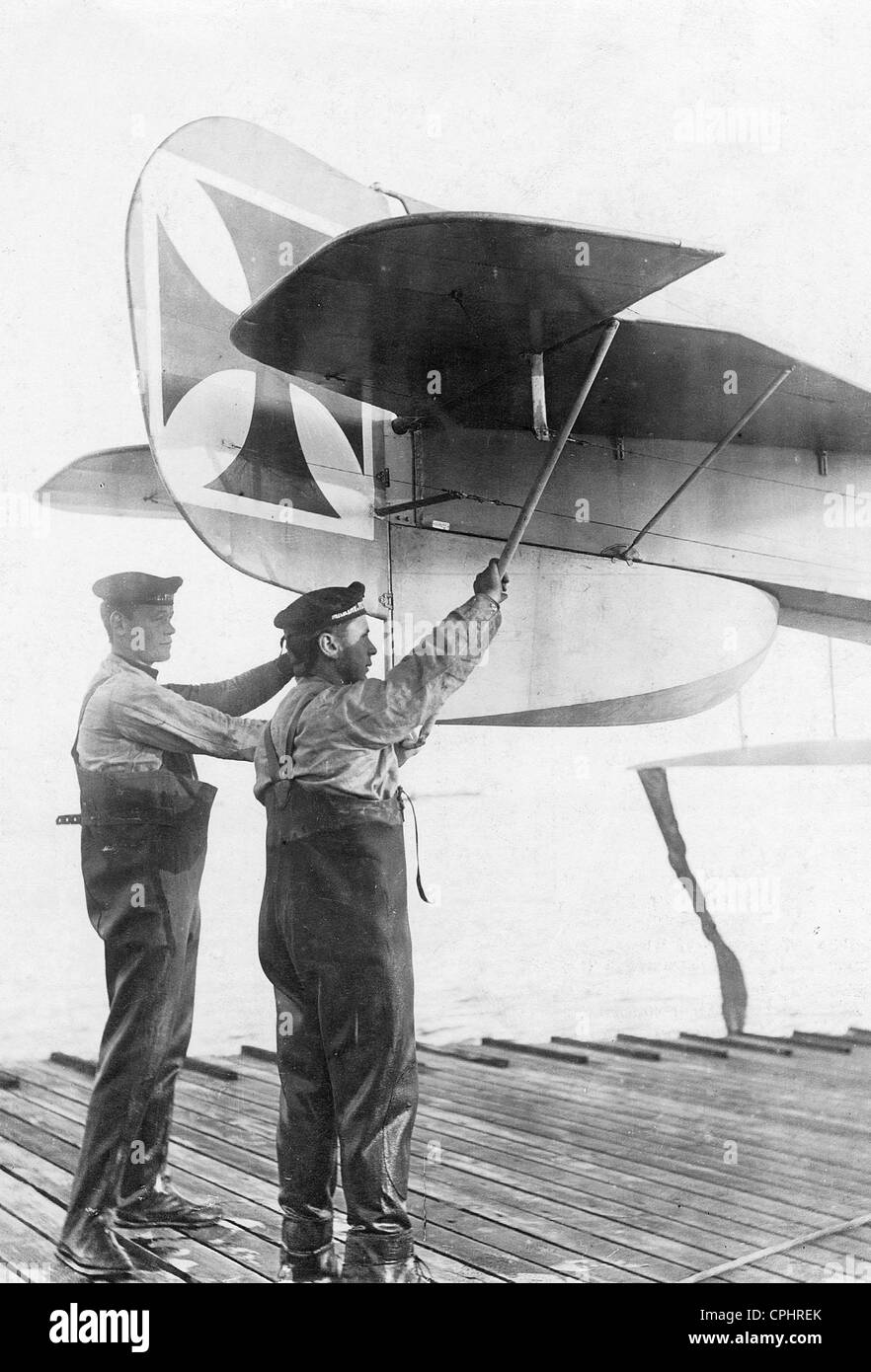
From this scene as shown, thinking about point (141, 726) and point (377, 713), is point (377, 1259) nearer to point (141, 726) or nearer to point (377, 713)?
point (377, 713)

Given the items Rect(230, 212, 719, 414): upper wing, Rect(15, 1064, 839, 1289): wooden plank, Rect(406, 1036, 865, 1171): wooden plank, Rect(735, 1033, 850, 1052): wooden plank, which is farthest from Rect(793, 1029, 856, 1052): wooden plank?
Rect(230, 212, 719, 414): upper wing

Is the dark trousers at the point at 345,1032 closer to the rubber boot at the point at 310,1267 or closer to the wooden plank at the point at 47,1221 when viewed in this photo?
the rubber boot at the point at 310,1267

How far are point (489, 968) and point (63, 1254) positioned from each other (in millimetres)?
1566

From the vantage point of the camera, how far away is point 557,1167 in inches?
153

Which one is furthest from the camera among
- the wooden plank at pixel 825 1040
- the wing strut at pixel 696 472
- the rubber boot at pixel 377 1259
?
the wooden plank at pixel 825 1040

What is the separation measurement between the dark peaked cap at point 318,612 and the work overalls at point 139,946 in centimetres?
53

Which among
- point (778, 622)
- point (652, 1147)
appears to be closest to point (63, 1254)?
point (652, 1147)

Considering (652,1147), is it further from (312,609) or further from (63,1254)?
(312,609)

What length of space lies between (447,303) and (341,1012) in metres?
2.08

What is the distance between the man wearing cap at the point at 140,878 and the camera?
3.47 meters

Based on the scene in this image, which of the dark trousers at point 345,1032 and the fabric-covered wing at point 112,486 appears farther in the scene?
the fabric-covered wing at point 112,486

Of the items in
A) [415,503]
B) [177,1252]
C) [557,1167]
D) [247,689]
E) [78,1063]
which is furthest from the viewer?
[557,1167]

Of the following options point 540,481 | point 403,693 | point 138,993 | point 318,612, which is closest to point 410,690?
point 403,693

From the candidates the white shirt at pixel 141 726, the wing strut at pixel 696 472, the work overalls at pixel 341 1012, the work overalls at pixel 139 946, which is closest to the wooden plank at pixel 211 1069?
the work overalls at pixel 139 946
